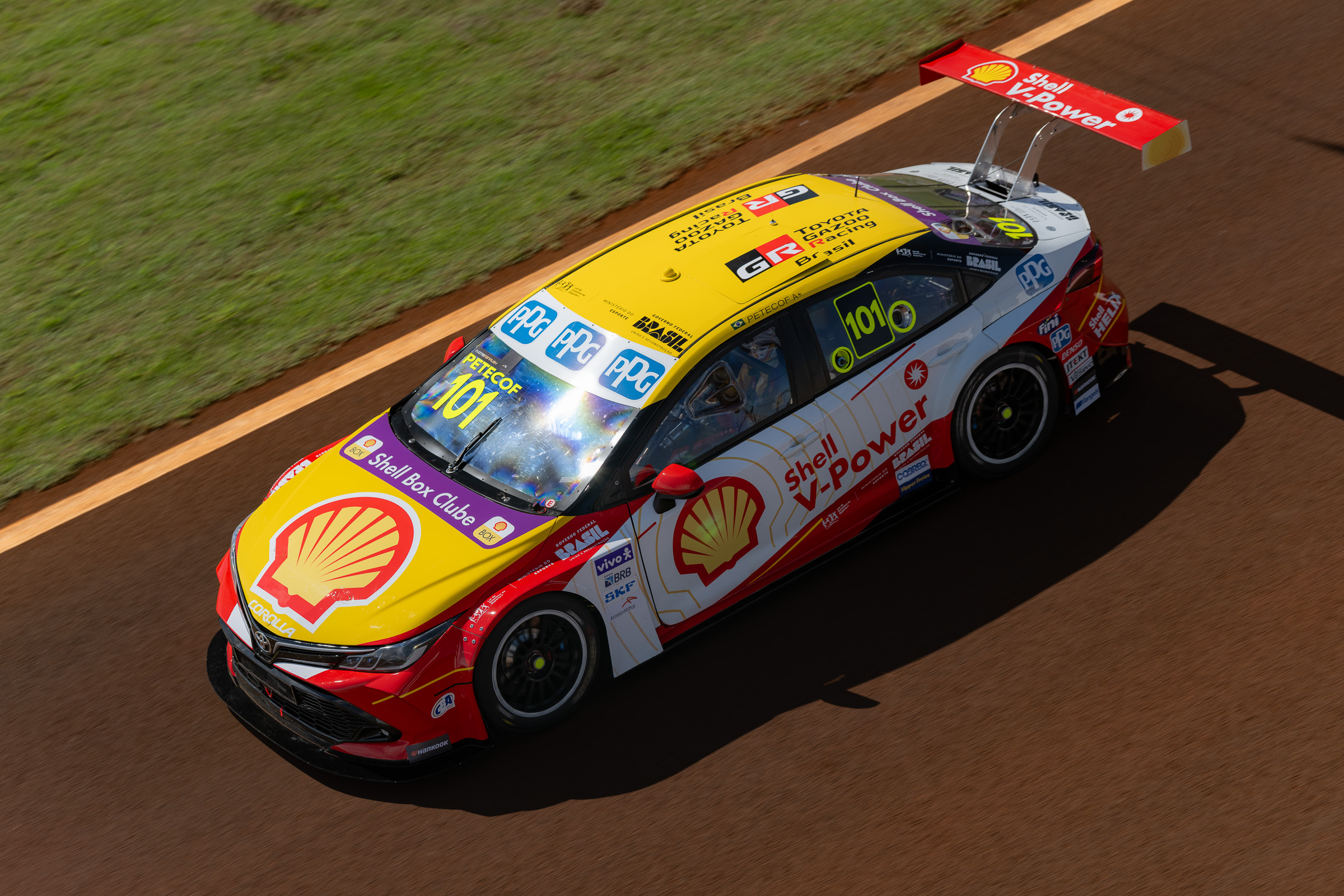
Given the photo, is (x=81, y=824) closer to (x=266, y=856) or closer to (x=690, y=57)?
(x=266, y=856)

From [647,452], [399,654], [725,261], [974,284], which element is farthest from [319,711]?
[974,284]

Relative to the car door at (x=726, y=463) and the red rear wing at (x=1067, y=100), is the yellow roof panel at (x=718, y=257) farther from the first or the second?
the red rear wing at (x=1067, y=100)

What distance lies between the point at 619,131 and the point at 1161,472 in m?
5.51

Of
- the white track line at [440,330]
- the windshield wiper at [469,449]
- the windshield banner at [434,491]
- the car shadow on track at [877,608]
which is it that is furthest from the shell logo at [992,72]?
the windshield banner at [434,491]

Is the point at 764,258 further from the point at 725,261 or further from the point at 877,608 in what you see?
the point at 877,608

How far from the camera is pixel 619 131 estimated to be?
412 inches

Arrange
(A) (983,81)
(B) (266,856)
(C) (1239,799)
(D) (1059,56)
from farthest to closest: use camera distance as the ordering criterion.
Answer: (D) (1059,56) < (A) (983,81) < (B) (266,856) < (C) (1239,799)

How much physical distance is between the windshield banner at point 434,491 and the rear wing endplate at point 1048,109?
3.65 meters

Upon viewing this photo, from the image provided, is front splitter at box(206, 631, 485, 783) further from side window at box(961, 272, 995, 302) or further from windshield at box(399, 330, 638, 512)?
side window at box(961, 272, 995, 302)

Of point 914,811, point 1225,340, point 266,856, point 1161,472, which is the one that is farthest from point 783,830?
point 1225,340

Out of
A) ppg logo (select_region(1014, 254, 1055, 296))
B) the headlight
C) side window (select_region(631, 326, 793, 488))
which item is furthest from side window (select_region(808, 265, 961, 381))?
the headlight

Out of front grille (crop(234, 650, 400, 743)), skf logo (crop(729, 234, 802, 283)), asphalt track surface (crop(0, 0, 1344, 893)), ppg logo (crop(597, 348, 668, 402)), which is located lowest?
asphalt track surface (crop(0, 0, 1344, 893))

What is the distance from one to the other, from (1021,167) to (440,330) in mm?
4114

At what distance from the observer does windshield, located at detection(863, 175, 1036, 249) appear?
22.3 ft
